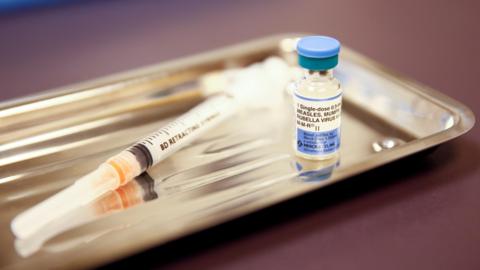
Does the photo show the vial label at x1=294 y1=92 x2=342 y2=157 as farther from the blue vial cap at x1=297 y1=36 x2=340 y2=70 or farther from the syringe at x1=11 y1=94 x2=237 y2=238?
the syringe at x1=11 y1=94 x2=237 y2=238

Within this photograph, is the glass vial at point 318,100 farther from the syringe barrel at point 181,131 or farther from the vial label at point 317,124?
the syringe barrel at point 181,131

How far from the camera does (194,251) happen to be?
0.51 m

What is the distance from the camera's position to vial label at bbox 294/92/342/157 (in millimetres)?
552

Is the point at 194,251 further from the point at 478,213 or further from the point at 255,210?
the point at 478,213

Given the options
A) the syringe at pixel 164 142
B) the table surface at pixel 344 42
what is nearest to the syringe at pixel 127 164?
the syringe at pixel 164 142

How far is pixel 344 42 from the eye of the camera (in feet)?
3.21

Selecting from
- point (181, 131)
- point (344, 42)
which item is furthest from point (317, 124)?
point (344, 42)

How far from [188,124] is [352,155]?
21 centimetres

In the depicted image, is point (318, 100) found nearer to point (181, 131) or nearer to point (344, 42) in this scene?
point (181, 131)

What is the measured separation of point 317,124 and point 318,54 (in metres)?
0.08

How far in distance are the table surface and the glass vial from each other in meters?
0.06

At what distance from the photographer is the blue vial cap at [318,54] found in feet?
1.72

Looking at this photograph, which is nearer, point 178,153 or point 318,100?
point 318,100

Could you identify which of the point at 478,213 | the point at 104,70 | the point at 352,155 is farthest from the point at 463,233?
the point at 104,70
